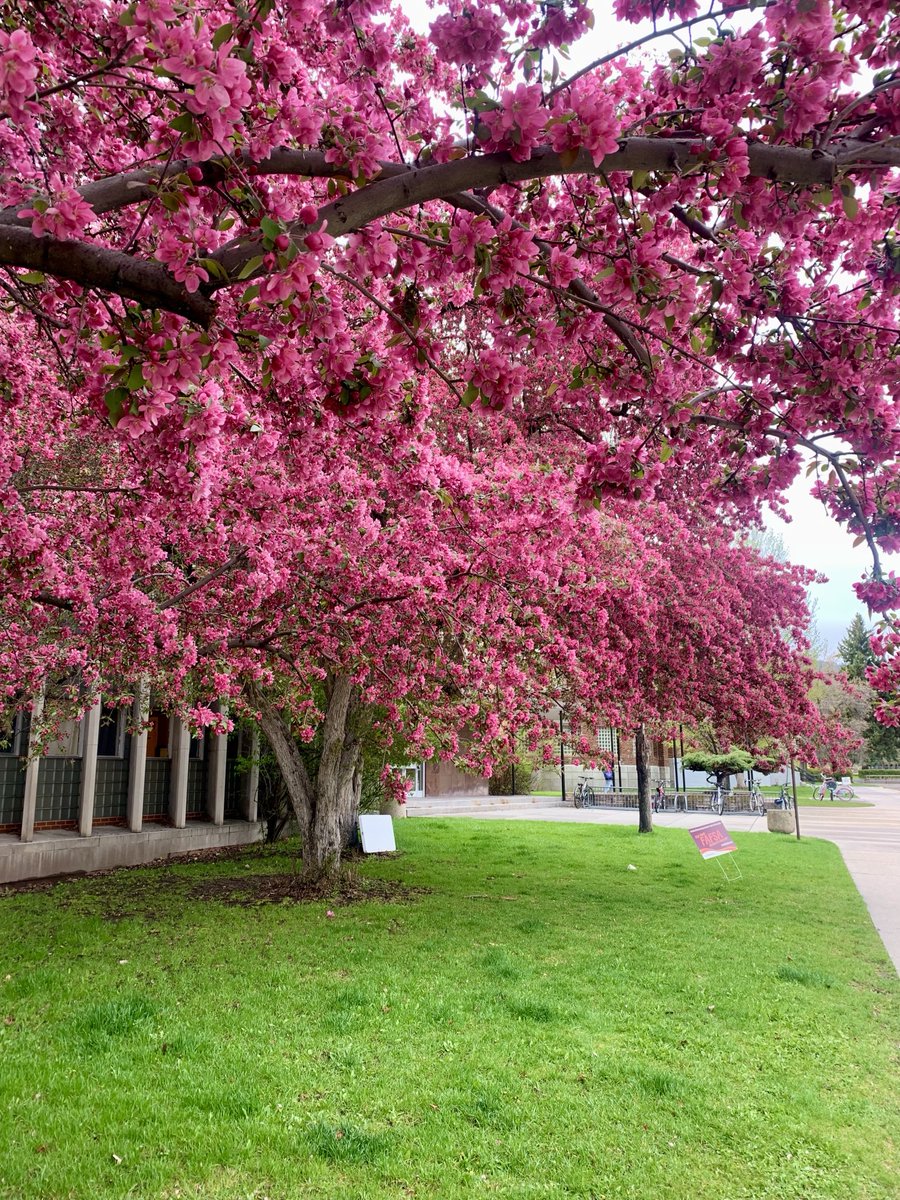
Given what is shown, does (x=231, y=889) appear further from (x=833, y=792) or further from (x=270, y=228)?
(x=833, y=792)

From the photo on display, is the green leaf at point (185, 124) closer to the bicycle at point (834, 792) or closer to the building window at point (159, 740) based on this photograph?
the building window at point (159, 740)

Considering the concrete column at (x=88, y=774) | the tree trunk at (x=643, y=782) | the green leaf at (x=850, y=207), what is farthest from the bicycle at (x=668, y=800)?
the green leaf at (x=850, y=207)

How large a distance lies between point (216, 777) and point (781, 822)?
14860mm

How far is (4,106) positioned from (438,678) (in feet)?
22.0

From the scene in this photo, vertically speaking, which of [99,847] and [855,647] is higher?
[855,647]

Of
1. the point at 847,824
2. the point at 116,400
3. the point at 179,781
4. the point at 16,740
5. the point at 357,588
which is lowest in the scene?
the point at 847,824

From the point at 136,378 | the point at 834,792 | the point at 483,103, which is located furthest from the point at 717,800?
the point at 136,378

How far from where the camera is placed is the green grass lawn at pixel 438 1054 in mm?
3404

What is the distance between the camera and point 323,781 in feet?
34.7

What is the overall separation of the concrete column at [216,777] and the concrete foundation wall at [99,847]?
0.33m

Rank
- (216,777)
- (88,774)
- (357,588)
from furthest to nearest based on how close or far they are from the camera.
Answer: (216,777), (88,774), (357,588)

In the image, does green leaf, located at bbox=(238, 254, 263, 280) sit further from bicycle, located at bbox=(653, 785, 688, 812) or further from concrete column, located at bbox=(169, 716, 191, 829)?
bicycle, located at bbox=(653, 785, 688, 812)

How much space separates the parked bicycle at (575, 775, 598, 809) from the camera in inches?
1205

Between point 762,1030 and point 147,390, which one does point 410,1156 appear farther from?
point 147,390
